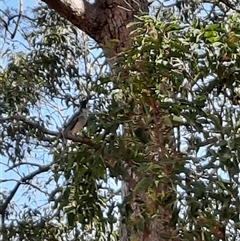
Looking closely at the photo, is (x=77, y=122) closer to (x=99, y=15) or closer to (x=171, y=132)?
(x=99, y=15)

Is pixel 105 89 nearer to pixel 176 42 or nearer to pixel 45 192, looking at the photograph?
pixel 176 42

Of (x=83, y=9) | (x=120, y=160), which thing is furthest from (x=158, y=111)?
(x=83, y=9)

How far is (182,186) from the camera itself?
1.37 meters

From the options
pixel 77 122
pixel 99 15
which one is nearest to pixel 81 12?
pixel 99 15

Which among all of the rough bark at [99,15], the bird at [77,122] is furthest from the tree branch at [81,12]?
Answer: the bird at [77,122]

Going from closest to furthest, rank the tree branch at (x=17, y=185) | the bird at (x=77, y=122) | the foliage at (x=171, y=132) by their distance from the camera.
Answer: the foliage at (x=171, y=132)
the bird at (x=77, y=122)
the tree branch at (x=17, y=185)

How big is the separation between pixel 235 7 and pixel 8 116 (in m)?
1.36

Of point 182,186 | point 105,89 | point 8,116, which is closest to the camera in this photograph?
point 182,186

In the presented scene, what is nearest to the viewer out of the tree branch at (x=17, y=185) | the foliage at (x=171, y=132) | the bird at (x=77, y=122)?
the foliage at (x=171, y=132)

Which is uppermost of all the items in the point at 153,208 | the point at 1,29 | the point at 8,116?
the point at 1,29

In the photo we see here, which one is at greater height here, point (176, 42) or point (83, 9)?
point (83, 9)

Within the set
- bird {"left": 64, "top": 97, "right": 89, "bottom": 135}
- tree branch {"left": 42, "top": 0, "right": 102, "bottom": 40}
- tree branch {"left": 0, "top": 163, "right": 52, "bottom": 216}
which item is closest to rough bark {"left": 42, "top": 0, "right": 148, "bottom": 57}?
tree branch {"left": 42, "top": 0, "right": 102, "bottom": 40}

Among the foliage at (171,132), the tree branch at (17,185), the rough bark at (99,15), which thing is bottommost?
the foliage at (171,132)

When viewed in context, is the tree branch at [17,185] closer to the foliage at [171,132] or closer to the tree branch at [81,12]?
the tree branch at [81,12]
